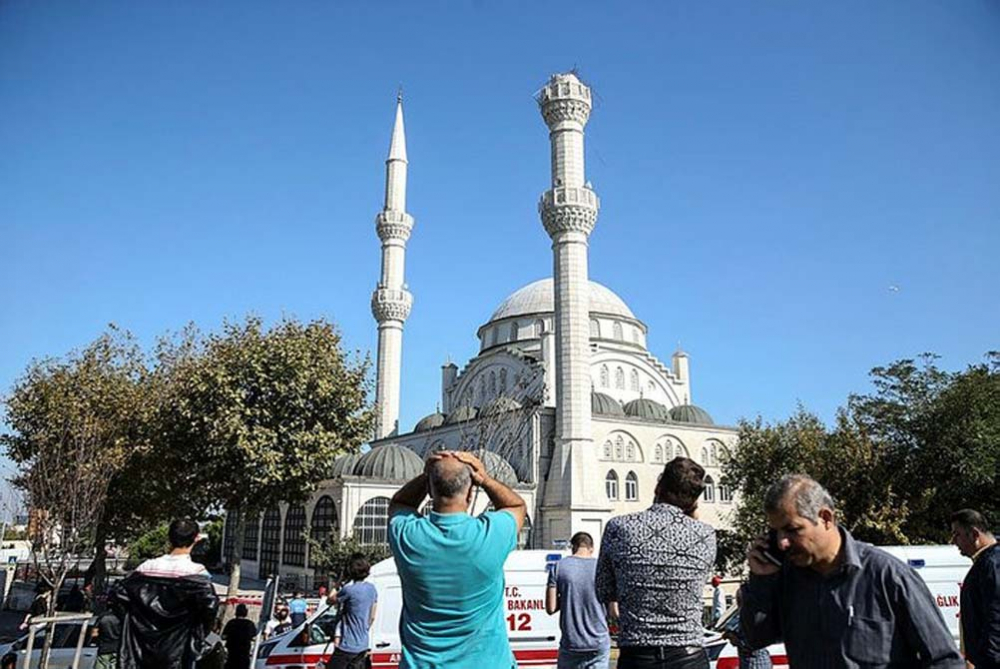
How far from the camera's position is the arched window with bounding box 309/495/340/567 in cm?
3064

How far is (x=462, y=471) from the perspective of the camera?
10.5 feet

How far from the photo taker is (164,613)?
4543mm

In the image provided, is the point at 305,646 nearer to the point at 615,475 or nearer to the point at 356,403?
the point at 356,403

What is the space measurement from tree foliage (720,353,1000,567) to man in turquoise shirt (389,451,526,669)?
21.2m

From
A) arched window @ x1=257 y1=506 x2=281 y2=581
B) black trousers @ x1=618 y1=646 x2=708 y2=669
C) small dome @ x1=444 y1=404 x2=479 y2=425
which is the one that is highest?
small dome @ x1=444 y1=404 x2=479 y2=425

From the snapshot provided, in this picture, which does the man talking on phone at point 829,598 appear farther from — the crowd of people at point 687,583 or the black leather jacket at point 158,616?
the black leather jacket at point 158,616

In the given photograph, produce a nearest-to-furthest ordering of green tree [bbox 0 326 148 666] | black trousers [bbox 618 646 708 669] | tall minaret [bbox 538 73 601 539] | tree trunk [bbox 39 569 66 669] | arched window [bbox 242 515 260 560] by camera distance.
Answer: black trousers [bbox 618 646 708 669] → tree trunk [bbox 39 569 66 669] → green tree [bbox 0 326 148 666] → tall minaret [bbox 538 73 601 539] → arched window [bbox 242 515 260 560]

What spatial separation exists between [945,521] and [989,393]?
13.9 feet

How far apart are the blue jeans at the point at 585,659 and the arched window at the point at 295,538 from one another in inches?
1141

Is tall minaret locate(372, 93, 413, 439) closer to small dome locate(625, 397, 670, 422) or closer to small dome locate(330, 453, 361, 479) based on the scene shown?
small dome locate(330, 453, 361, 479)

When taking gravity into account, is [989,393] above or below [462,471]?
above

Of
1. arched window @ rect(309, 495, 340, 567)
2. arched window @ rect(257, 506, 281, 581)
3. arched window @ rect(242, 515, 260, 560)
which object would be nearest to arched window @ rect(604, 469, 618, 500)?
arched window @ rect(309, 495, 340, 567)

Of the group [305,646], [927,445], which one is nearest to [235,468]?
[305,646]

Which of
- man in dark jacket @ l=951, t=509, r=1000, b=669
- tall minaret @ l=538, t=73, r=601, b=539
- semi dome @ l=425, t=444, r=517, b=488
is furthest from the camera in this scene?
tall minaret @ l=538, t=73, r=601, b=539
